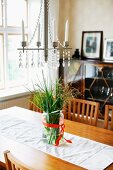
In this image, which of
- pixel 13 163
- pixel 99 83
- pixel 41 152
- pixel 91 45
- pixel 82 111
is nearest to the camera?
pixel 13 163

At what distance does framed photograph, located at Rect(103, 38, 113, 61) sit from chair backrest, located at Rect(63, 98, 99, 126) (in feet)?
4.68

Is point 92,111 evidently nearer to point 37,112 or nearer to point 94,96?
point 37,112

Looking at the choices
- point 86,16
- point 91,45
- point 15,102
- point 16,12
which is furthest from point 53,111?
point 86,16

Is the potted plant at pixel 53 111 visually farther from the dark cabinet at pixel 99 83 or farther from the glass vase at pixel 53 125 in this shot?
the dark cabinet at pixel 99 83

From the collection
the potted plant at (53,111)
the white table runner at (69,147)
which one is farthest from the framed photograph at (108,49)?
the potted plant at (53,111)

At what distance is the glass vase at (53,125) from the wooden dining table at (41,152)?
16 cm

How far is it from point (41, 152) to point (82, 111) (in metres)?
0.85

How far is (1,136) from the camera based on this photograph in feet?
6.35

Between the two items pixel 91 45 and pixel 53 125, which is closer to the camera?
pixel 53 125

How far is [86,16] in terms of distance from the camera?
404 cm

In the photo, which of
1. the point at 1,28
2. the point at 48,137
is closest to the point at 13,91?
the point at 1,28

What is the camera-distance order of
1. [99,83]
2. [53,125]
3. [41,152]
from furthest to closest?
[99,83], [53,125], [41,152]

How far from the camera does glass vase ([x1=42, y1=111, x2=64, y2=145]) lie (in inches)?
70.7

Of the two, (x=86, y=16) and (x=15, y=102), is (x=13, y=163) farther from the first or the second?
(x=86, y=16)
